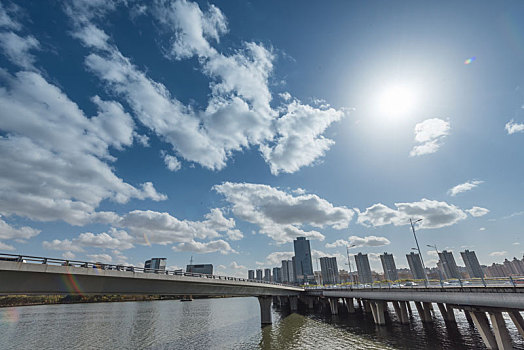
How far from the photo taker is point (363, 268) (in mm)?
152125

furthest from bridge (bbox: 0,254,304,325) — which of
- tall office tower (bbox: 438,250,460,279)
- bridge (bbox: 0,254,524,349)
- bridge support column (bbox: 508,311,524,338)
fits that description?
tall office tower (bbox: 438,250,460,279)

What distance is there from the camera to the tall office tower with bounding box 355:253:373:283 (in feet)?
483

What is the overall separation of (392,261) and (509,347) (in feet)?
443

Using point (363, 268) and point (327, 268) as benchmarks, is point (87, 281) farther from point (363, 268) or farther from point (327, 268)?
point (327, 268)

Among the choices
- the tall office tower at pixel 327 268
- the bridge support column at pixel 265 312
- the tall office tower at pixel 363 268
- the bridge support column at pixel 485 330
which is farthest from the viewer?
the tall office tower at pixel 327 268

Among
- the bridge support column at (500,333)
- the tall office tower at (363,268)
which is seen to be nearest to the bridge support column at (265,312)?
the bridge support column at (500,333)

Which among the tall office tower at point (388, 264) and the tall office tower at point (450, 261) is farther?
the tall office tower at point (388, 264)

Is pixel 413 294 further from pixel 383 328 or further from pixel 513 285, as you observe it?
pixel 513 285

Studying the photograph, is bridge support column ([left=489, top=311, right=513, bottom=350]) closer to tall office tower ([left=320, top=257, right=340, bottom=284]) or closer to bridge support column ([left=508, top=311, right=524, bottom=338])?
bridge support column ([left=508, top=311, right=524, bottom=338])

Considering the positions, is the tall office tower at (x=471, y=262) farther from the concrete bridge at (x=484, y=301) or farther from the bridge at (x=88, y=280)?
the bridge at (x=88, y=280)

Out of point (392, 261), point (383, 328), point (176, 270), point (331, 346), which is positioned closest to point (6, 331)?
point (176, 270)

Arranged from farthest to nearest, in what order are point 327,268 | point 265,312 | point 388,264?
point 327,268 → point 388,264 → point 265,312

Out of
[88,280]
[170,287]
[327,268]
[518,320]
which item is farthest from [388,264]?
[88,280]

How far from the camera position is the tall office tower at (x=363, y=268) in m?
147
